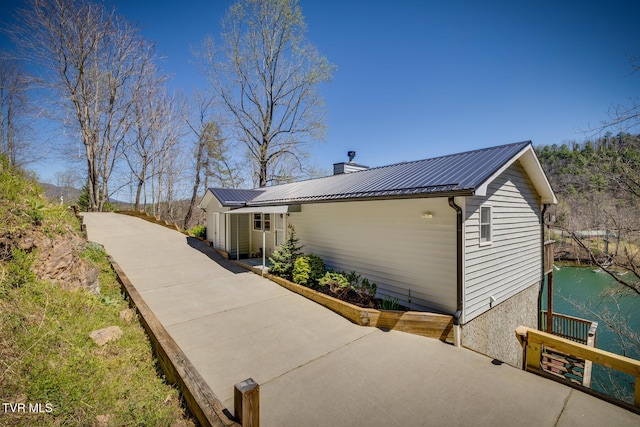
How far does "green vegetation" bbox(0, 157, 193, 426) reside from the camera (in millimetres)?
2771

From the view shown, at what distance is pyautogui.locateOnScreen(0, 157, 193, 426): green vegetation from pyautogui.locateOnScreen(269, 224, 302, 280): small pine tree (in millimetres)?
4012

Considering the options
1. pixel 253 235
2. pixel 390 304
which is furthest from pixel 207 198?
pixel 390 304

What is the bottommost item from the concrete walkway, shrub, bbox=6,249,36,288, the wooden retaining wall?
the concrete walkway

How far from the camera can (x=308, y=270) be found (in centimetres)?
758

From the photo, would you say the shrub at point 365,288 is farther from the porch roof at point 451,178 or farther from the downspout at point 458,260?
the porch roof at point 451,178

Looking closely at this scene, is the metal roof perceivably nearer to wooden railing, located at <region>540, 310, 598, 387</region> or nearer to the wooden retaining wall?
the wooden retaining wall

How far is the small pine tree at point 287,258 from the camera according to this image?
8.34 meters

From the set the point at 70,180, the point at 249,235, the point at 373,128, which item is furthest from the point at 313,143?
the point at 70,180

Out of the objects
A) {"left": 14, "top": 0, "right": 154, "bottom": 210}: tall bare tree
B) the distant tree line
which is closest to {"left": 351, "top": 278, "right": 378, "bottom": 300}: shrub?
the distant tree line

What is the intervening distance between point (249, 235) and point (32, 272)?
25.3 feet

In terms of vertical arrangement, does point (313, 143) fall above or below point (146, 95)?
below

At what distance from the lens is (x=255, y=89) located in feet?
64.6

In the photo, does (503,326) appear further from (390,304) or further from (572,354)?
(572,354)

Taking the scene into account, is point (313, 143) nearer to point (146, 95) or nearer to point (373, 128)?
point (373, 128)
